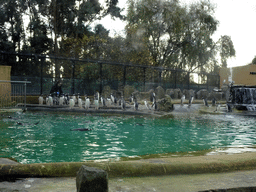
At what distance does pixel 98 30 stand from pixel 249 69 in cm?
1818

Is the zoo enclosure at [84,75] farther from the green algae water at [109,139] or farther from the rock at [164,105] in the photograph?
the green algae water at [109,139]

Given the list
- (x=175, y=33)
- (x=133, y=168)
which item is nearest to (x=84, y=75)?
(x=175, y=33)

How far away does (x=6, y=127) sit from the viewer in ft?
35.2

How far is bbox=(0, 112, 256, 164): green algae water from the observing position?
23.3ft

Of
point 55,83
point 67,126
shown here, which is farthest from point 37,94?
point 67,126

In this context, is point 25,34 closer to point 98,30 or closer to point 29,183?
point 98,30

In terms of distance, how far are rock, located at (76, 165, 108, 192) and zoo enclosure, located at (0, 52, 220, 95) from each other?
54.4 ft

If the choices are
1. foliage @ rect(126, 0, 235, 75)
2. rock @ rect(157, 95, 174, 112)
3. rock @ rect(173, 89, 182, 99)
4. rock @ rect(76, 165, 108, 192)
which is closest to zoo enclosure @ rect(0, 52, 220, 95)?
rock @ rect(173, 89, 182, 99)

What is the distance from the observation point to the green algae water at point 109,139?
23.3ft

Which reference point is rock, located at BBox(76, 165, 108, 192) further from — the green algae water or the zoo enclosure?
the zoo enclosure

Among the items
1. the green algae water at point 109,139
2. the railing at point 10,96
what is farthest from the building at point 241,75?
the railing at point 10,96

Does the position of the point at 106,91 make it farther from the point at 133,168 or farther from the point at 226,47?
the point at 226,47

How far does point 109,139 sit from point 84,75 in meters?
19.2

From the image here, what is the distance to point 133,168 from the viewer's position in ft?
14.5
